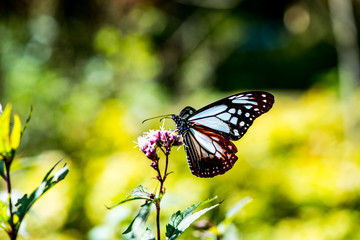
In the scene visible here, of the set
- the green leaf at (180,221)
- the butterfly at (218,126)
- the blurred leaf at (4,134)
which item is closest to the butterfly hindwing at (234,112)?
the butterfly at (218,126)

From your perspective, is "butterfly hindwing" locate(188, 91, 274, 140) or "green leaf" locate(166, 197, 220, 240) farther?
"butterfly hindwing" locate(188, 91, 274, 140)

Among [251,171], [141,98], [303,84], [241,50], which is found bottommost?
[251,171]

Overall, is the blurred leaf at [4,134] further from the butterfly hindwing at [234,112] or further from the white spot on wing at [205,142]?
the white spot on wing at [205,142]

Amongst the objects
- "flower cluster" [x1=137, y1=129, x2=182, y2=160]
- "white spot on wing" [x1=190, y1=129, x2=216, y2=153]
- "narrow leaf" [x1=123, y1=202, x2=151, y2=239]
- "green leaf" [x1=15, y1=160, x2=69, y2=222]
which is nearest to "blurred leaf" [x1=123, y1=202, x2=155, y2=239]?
"narrow leaf" [x1=123, y1=202, x2=151, y2=239]

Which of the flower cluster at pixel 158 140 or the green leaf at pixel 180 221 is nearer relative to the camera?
the green leaf at pixel 180 221

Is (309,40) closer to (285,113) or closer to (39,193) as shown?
(285,113)

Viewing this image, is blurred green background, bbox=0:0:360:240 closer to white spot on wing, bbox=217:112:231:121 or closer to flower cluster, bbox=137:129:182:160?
flower cluster, bbox=137:129:182:160

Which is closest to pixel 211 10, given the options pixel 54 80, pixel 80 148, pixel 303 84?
pixel 54 80
